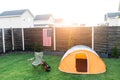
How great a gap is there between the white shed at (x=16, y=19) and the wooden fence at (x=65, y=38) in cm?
1878

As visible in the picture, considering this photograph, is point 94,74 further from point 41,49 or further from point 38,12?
point 38,12

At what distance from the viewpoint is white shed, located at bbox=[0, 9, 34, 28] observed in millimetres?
33000

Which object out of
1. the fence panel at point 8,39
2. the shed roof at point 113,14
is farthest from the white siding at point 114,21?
the fence panel at point 8,39

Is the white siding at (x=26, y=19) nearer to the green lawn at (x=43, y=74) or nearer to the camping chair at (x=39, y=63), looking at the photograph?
the green lawn at (x=43, y=74)

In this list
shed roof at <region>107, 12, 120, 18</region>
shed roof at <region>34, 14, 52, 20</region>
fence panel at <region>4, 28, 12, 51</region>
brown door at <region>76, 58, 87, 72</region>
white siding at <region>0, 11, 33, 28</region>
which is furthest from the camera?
shed roof at <region>34, 14, 52, 20</region>

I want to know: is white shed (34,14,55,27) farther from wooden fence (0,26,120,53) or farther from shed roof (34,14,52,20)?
wooden fence (0,26,120,53)

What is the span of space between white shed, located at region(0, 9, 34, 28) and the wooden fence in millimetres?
18776

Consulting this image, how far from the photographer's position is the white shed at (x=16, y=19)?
33000 mm

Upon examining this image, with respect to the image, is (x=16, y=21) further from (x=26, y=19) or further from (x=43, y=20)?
(x=43, y=20)

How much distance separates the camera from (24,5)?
39.1 meters

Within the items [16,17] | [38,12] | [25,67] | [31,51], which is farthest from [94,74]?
[38,12]

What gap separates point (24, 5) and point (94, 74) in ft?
110

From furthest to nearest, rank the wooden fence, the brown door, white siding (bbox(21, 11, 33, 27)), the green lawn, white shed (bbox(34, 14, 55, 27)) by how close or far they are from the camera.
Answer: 1. white shed (bbox(34, 14, 55, 27))
2. white siding (bbox(21, 11, 33, 27))
3. the wooden fence
4. the brown door
5. the green lawn

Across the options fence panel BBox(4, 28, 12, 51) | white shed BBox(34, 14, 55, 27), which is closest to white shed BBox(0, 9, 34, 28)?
white shed BBox(34, 14, 55, 27)
